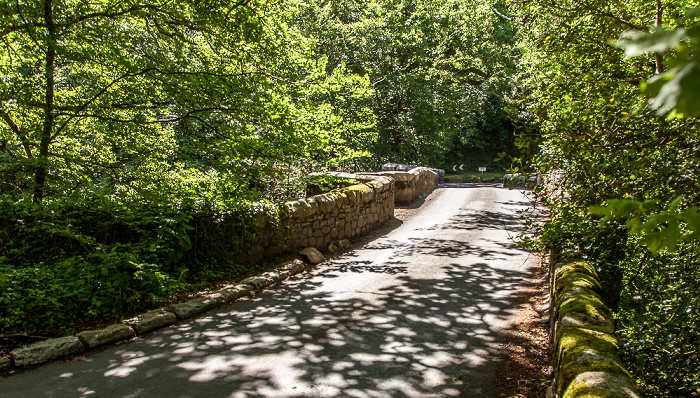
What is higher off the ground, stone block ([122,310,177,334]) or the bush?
the bush

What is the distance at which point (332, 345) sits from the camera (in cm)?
527

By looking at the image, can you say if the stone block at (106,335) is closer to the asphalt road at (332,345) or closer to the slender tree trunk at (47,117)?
the asphalt road at (332,345)

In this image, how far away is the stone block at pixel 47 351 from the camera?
486 centimetres

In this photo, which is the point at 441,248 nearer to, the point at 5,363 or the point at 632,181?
the point at 632,181

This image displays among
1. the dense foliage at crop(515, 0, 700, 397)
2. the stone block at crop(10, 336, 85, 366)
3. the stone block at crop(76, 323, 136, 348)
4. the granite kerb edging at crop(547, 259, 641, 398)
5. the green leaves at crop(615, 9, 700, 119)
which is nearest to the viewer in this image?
the green leaves at crop(615, 9, 700, 119)

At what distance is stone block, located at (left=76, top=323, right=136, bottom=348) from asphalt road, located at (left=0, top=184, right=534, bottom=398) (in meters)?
0.17

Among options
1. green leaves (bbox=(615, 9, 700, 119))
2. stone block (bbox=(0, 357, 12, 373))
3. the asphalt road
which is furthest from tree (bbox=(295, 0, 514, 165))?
green leaves (bbox=(615, 9, 700, 119))

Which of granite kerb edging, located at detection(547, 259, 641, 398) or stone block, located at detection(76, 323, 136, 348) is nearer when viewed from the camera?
granite kerb edging, located at detection(547, 259, 641, 398)

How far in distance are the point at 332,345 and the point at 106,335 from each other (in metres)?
2.55

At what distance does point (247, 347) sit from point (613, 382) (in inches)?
142

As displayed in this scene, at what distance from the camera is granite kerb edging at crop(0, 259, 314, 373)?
4.91 m

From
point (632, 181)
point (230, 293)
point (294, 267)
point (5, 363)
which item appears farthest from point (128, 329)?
point (632, 181)

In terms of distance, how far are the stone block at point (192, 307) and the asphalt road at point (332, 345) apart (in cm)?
19

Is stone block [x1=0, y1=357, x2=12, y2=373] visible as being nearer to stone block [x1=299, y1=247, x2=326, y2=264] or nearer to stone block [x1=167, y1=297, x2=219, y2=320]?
stone block [x1=167, y1=297, x2=219, y2=320]
